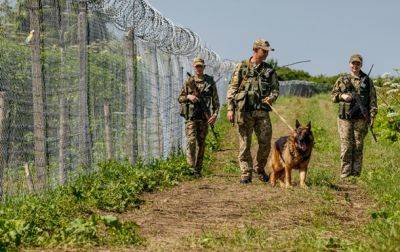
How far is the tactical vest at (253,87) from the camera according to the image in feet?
35.5

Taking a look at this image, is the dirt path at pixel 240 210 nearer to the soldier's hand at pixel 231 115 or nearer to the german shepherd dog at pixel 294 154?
the german shepherd dog at pixel 294 154

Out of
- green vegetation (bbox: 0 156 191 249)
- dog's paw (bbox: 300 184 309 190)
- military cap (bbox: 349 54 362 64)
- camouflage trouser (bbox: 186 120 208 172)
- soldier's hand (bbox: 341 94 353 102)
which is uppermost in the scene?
military cap (bbox: 349 54 362 64)

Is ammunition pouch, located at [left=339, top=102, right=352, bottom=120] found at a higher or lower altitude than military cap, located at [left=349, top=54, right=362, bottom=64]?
lower

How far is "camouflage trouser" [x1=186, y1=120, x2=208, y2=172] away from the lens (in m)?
12.1

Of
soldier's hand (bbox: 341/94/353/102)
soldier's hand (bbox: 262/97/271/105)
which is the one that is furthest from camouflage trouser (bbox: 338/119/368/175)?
soldier's hand (bbox: 262/97/271/105)

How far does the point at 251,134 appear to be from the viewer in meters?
11.1

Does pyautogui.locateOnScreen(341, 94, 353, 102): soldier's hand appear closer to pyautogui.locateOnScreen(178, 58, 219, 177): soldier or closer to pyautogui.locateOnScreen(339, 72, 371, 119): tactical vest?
pyautogui.locateOnScreen(339, 72, 371, 119): tactical vest

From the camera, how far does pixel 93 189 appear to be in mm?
9023

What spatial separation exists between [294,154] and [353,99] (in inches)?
71.9

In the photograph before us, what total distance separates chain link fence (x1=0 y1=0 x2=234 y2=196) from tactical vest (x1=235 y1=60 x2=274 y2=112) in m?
1.77

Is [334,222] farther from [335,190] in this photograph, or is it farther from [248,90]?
[248,90]

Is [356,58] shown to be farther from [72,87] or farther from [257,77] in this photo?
[72,87]

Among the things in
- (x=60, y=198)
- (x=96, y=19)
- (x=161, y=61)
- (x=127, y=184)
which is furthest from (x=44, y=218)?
(x=161, y=61)

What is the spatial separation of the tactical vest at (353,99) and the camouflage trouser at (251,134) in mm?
1527
